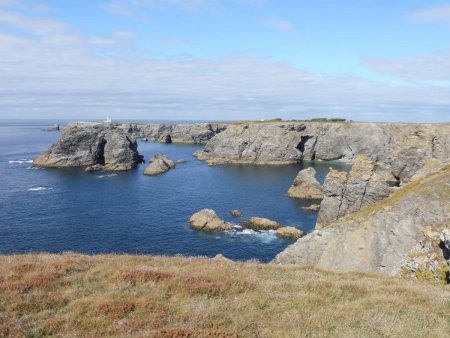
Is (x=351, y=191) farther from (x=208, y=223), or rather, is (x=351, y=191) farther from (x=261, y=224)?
(x=208, y=223)

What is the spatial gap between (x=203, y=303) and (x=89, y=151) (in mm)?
130761

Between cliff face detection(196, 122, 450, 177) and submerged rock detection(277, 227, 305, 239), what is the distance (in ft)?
282

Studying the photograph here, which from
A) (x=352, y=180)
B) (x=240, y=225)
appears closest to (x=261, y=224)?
(x=240, y=225)

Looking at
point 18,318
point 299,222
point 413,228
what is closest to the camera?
point 18,318

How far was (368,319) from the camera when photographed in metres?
12.2

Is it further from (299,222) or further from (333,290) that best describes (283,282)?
(299,222)

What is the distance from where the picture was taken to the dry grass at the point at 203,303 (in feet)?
36.8

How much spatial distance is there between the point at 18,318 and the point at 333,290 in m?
11.4

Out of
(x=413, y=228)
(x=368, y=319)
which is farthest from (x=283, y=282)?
(x=413, y=228)

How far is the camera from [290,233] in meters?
62.3

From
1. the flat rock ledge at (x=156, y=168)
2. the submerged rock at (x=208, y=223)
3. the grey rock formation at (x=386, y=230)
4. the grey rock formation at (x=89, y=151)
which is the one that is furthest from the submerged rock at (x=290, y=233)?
the grey rock formation at (x=89, y=151)

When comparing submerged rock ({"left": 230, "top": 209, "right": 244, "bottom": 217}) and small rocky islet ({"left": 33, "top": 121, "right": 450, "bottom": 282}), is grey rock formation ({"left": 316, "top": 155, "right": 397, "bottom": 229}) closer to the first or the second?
small rocky islet ({"left": 33, "top": 121, "right": 450, "bottom": 282})

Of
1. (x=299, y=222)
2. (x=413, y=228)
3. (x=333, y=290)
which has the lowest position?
(x=299, y=222)

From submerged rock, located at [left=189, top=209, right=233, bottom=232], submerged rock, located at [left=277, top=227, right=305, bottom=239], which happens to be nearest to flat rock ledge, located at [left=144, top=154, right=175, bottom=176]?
submerged rock, located at [left=189, top=209, right=233, bottom=232]
